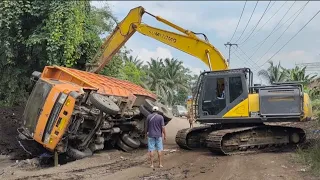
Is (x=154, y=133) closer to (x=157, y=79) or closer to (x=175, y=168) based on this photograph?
(x=175, y=168)

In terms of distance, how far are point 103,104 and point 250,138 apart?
4.44 meters

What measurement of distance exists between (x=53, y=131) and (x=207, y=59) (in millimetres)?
5646

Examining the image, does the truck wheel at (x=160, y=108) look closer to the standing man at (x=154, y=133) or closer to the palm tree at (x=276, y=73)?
the standing man at (x=154, y=133)

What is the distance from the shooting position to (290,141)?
512 inches

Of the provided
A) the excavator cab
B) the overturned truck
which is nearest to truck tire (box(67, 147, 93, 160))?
the overturned truck

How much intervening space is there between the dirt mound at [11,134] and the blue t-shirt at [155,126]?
14.5ft

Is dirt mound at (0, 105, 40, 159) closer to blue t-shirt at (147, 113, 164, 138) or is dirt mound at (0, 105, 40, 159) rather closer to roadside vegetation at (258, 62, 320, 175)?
blue t-shirt at (147, 113, 164, 138)

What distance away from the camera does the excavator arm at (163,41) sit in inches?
543

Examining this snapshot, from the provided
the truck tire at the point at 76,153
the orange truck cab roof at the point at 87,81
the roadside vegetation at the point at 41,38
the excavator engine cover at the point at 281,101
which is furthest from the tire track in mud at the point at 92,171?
the roadside vegetation at the point at 41,38

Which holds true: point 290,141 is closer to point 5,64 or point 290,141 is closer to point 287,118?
point 287,118

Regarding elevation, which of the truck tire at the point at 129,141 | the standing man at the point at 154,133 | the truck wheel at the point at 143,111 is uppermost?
the truck wheel at the point at 143,111

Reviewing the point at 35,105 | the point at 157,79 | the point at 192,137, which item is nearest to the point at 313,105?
the point at 192,137

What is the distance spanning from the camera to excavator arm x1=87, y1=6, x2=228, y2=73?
1380cm

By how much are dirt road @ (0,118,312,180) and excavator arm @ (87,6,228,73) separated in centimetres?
329
